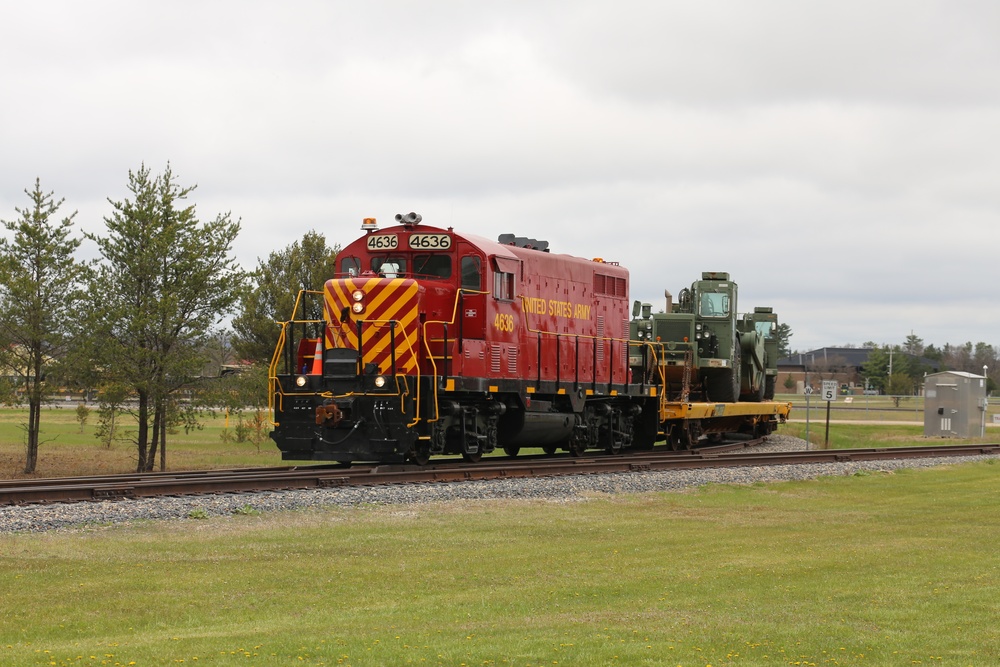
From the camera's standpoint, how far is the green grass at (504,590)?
8.59 metres

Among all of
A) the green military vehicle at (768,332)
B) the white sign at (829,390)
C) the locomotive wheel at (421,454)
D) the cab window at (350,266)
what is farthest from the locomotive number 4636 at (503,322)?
the green military vehicle at (768,332)

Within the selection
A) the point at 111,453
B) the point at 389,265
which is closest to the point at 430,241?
the point at 389,265

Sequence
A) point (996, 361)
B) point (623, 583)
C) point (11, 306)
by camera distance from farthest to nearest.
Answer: point (996, 361) → point (11, 306) → point (623, 583)

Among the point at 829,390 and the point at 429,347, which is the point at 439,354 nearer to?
the point at 429,347

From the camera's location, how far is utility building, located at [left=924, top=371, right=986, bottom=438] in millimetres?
42812

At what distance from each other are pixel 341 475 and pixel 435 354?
2962 mm

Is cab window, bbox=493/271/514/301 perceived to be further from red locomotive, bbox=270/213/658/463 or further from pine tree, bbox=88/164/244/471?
pine tree, bbox=88/164/244/471

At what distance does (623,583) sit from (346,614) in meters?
2.93

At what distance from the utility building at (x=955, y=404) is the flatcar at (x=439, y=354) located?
2151 centimetres

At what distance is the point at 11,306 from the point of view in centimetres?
3244

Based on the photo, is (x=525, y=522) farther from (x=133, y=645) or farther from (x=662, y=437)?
(x=662, y=437)

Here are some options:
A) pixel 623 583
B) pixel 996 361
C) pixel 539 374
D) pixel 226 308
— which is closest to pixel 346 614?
pixel 623 583

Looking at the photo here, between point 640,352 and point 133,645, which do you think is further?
point 640,352

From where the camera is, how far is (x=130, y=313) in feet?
102
